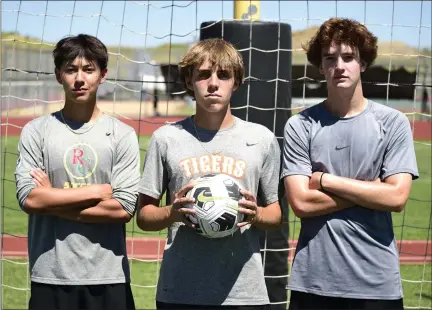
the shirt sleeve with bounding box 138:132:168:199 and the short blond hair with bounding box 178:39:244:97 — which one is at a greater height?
the short blond hair with bounding box 178:39:244:97

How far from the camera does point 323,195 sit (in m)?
3.47

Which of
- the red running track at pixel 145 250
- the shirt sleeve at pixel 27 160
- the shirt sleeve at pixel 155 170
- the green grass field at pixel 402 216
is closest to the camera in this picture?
the shirt sleeve at pixel 155 170

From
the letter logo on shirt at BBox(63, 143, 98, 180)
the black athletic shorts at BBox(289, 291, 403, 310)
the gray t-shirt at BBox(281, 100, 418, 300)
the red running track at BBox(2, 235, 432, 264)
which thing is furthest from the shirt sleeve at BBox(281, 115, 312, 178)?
the red running track at BBox(2, 235, 432, 264)

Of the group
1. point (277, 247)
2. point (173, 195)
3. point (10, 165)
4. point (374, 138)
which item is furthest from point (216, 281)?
point (10, 165)

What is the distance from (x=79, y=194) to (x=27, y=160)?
1.17 feet

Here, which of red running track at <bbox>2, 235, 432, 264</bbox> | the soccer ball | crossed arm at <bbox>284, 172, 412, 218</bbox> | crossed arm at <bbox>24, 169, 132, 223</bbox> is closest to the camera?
the soccer ball

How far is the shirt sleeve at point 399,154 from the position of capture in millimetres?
3512

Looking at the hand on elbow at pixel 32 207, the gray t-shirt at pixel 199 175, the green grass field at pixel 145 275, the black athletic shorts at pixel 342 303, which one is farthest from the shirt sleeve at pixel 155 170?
the green grass field at pixel 145 275

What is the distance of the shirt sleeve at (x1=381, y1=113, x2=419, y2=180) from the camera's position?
3512 millimetres

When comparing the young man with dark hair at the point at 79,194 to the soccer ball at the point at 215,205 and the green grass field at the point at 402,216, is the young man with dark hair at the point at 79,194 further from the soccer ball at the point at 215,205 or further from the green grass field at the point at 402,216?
the green grass field at the point at 402,216

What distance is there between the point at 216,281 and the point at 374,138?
3.17 ft

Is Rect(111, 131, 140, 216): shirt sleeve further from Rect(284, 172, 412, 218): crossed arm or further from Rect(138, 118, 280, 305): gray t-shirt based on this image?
Rect(284, 172, 412, 218): crossed arm

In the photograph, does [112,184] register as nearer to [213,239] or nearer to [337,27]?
[213,239]

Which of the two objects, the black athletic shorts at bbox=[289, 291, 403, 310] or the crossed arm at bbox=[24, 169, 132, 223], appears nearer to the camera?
the black athletic shorts at bbox=[289, 291, 403, 310]
